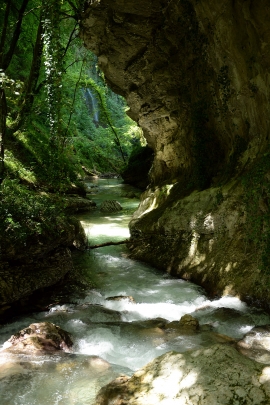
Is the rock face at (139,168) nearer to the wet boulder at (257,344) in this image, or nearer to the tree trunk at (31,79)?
the tree trunk at (31,79)

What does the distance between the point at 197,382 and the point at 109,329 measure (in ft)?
8.21

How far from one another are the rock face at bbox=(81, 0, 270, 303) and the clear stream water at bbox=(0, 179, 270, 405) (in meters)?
0.60

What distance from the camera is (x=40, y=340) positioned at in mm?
4195

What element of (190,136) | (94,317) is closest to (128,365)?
(94,317)

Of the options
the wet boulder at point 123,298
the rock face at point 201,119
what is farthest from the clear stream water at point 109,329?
the rock face at point 201,119

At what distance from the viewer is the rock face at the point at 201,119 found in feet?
18.9

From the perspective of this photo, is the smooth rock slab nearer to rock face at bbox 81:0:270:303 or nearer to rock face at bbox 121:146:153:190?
rock face at bbox 81:0:270:303

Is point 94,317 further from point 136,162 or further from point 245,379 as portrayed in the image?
point 136,162

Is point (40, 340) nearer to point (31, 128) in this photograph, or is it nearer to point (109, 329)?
point (109, 329)

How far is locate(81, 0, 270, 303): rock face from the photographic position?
5.77 metres

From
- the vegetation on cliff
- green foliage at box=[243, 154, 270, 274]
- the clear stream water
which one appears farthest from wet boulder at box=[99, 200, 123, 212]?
green foliage at box=[243, 154, 270, 274]

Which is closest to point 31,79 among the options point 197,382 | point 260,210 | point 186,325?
point 260,210

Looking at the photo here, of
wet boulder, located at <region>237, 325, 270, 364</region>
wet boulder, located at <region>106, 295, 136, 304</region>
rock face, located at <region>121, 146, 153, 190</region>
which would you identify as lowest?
wet boulder, located at <region>106, 295, 136, 304</region>

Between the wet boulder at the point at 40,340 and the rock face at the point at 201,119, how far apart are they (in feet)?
10.5
